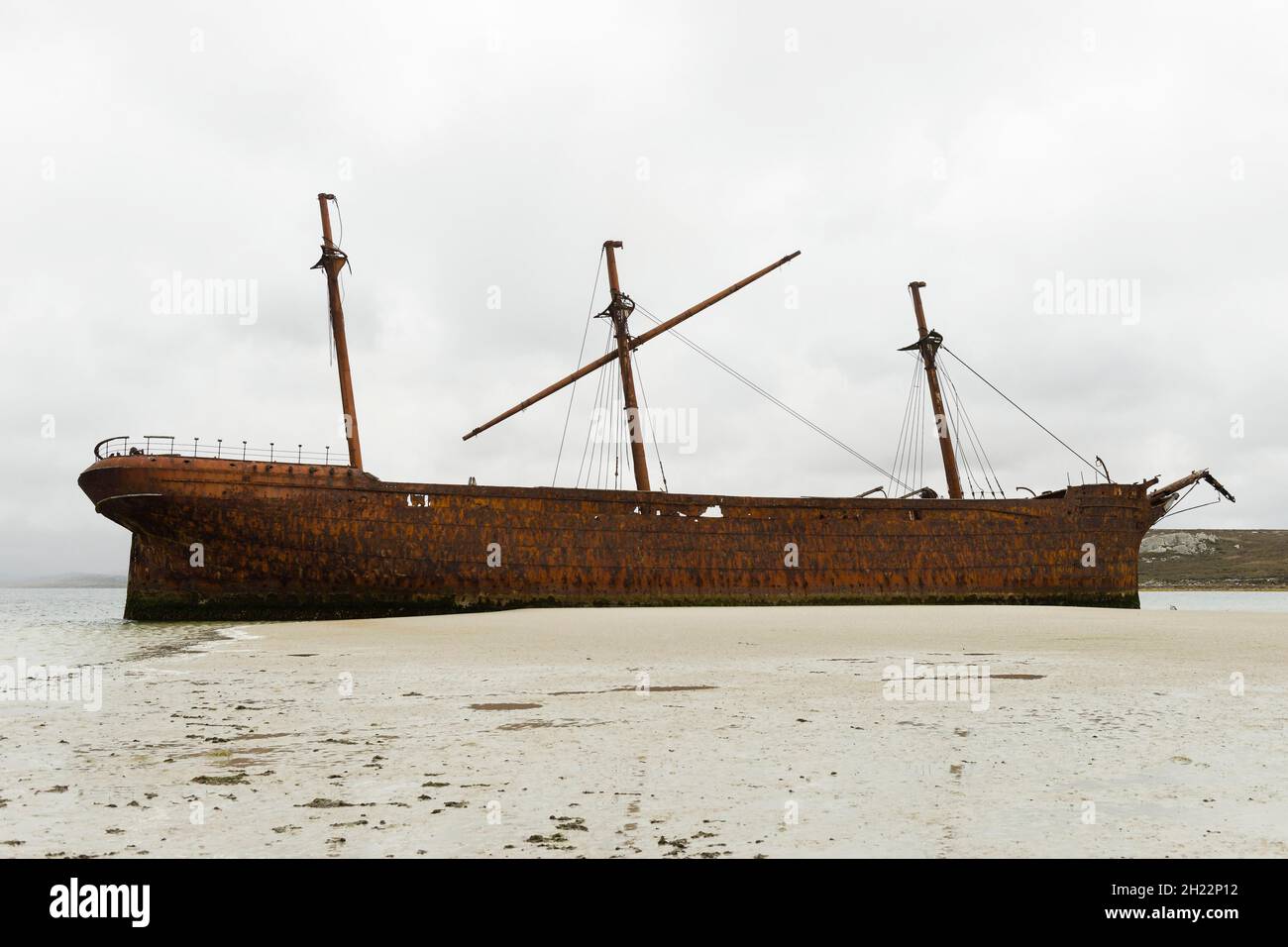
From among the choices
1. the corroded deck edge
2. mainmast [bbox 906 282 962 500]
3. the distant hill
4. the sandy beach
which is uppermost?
mainmast [bbox 906 282 962 500]

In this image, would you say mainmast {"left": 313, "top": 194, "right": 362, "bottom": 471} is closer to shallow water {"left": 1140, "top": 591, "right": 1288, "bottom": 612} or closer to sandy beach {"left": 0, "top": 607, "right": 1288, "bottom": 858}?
sandy beach {"left": 0, "top": 607, "right": 1288, "bottom": 858}

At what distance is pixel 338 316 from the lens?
2798 centimetres

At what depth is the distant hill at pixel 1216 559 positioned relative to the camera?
110938mm

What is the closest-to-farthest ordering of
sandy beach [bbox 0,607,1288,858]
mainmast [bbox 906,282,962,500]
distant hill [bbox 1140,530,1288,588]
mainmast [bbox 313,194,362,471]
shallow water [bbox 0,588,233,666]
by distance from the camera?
1. sandy beach [bbox 0,607,1288,858]
2. shallow water [bbox 0,588,233,666]
3. mainmast [bbox 313,194,362,471]
4. mainmast [bbox 906,282,962,500]
5. distant hill [bbox 1140,530,1288,588]

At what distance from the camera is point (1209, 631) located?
14516 mm

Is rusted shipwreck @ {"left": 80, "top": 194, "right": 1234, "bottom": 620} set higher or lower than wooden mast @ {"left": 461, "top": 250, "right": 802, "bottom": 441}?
lower

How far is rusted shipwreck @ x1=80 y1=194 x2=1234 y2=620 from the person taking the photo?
75.7 feet

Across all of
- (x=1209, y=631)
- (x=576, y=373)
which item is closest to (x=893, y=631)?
(x=1209, y=631)

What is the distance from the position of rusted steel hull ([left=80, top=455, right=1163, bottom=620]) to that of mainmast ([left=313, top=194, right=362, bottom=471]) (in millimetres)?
3420

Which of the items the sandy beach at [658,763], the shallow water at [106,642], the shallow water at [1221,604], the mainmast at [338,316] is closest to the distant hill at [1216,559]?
the shallow water at [1221,604]

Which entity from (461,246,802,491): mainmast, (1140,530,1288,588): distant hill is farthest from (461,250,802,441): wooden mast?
(1140,530,1288,588): distant hill
